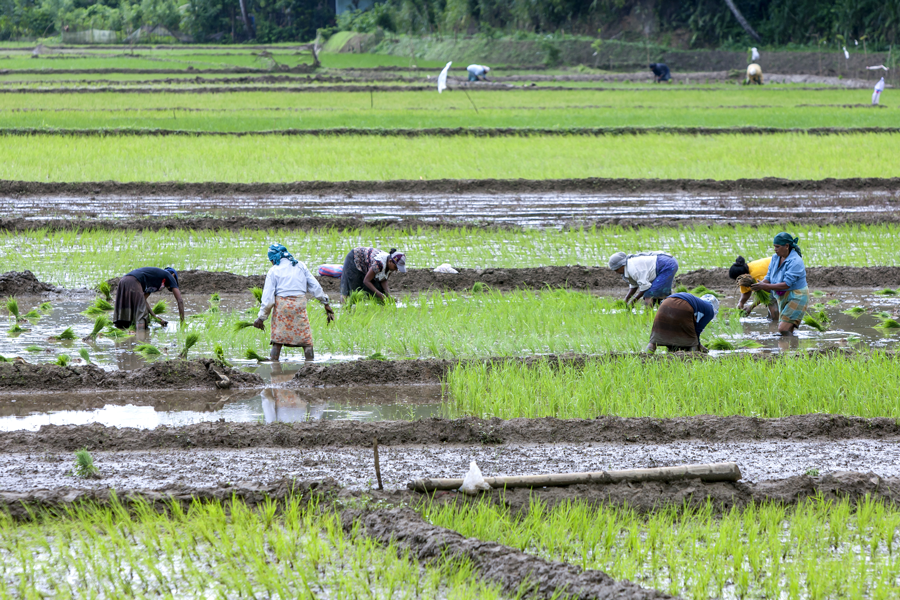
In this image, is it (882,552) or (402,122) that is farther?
(402,122)

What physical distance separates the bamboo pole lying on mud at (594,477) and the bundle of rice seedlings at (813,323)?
4.37m

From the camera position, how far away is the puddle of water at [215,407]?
6.04m

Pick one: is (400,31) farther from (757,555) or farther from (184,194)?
(757,555)

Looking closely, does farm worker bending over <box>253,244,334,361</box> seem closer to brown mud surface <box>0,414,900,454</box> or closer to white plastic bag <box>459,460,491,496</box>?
brown mud surface <box>0,414,900,454</box>

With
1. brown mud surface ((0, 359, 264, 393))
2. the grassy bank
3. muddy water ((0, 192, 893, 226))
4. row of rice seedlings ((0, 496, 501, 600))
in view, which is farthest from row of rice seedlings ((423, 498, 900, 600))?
the grassy bank

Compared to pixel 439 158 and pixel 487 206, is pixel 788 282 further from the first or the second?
pixel 439 158

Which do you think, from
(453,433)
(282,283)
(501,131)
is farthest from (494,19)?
(453,433)

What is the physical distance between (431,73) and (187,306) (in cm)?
3066

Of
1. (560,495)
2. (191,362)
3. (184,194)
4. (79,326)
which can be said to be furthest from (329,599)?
(184,194)

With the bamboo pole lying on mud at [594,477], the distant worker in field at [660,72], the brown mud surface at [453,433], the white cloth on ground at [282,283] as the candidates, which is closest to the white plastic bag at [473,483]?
the bamboo pole lying on mud at [594,477]

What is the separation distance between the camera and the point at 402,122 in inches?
880

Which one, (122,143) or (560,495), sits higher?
(122,143)

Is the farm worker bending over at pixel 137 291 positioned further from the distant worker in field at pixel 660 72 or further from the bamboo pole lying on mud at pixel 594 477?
the distant worker in field at pixel 660 72

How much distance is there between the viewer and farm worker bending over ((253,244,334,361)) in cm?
717
